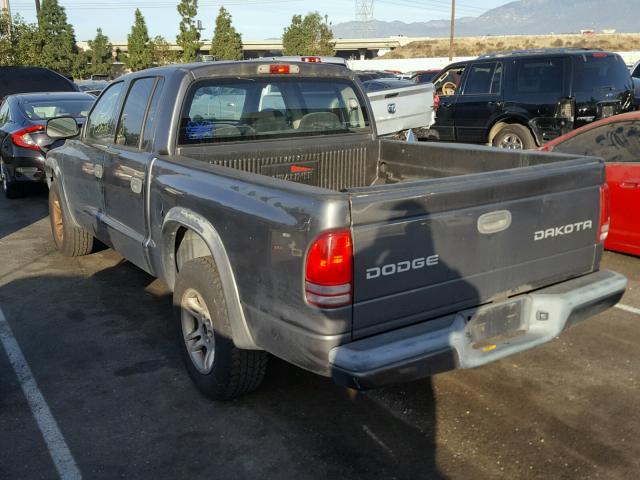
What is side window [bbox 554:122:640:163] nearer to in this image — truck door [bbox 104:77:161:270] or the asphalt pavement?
the asphalt pavement

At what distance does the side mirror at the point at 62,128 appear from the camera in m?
6.08

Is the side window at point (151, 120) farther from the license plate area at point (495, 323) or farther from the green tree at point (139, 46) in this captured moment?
the green tree at point (139, 46)

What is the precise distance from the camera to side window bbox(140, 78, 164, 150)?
4.53 meters

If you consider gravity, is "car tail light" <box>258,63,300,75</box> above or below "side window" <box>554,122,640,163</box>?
above

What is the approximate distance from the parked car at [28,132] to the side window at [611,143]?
22.2 ft

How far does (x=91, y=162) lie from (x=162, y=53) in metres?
60.2

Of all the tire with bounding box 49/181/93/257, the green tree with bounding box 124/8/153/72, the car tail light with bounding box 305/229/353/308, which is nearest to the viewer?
the car tail light with bounding box 305/229/353/308

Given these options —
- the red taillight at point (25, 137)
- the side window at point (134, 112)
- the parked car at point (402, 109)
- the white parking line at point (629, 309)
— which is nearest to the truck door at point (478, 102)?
the parked car at point (402, 109)

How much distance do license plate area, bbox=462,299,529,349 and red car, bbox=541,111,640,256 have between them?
3068 mm

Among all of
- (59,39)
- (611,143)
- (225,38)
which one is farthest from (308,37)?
(611,143)

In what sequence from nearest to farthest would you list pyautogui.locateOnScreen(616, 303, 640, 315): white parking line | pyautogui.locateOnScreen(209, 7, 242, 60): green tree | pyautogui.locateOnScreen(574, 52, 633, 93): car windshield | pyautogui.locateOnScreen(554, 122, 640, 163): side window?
pyautogui.locateOnScreen(616, 303, 640, 315): white parking line
pyautogui.locateOnScreen(554, 122, 640, 163): side window
pyautogui.locateOnScreen(574, 52, 633, 93): car windshield
pyautogui.locateOnScreen(209, 7, 242, 60): green tree

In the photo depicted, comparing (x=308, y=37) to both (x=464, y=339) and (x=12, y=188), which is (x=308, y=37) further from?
(x=464, y=339)

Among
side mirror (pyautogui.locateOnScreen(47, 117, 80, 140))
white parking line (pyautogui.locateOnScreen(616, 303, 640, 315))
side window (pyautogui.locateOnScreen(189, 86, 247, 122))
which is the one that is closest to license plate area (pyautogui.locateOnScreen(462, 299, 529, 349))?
white parking line (pyautogui.locateOnScreen(616, 303, 640, 315))

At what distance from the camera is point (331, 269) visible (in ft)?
9.36
